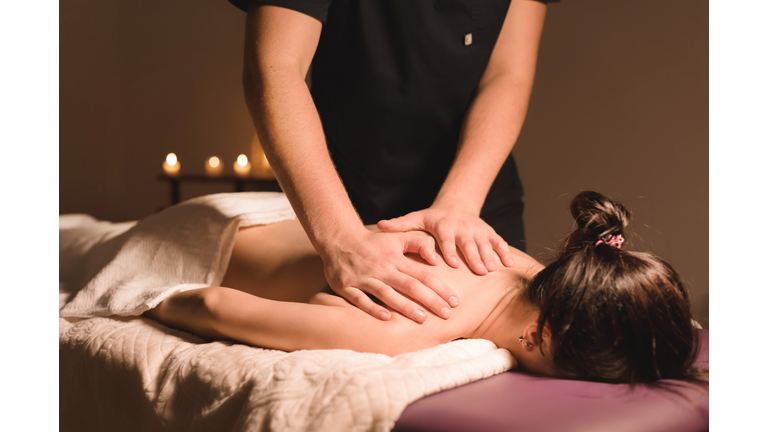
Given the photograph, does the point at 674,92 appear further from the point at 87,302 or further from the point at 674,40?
the point at 87,302

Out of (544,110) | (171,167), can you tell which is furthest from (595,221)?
(171,167)

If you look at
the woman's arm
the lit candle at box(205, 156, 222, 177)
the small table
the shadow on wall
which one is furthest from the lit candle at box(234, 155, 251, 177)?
the woman's arm

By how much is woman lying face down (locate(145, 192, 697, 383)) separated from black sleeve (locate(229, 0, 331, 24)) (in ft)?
2.00

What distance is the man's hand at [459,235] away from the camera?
946mm

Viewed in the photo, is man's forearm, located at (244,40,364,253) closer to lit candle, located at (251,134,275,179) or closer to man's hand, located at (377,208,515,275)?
man's hand, located at (377,208,515,275)

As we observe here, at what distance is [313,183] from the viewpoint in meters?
1.01

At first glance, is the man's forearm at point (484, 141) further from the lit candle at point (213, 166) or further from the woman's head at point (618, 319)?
the lit candle at point (213, 166)

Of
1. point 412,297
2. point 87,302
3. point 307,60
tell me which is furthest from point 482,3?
point 87,302

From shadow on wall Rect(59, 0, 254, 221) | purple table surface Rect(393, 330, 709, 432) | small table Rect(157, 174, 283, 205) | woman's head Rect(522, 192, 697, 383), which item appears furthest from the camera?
shadow on wall Rect(59, 0, 254, 221)

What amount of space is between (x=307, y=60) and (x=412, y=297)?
2.15ft

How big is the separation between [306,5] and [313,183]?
0.44m

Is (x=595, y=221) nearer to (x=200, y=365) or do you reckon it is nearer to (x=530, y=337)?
(x=530, y=337)

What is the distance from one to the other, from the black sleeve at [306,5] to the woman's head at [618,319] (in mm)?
777

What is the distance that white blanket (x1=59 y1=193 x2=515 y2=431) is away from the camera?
658mm
